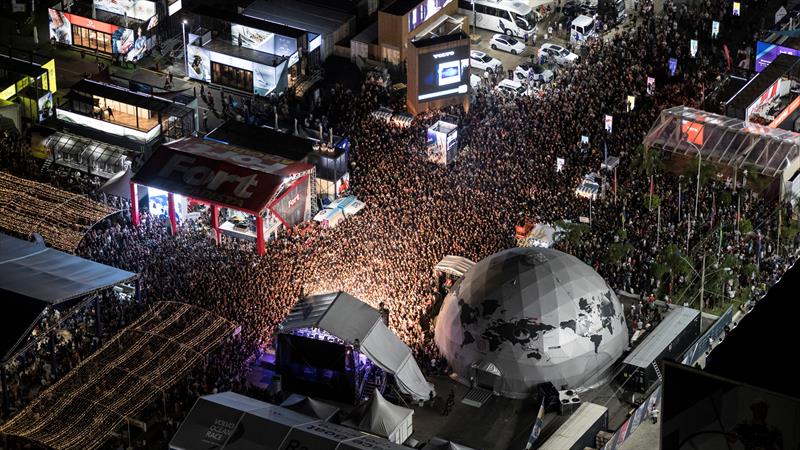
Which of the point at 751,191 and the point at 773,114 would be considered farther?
the point at 773,114

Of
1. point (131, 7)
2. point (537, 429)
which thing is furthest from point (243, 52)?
point (537, 429)

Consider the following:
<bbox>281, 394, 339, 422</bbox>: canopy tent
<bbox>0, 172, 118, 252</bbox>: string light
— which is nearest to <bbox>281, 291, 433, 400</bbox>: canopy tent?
<bbox>281, 394, 339, 422</bbox>: canopy tent

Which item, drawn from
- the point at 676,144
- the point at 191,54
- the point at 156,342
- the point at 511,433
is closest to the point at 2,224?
the point at 156,342

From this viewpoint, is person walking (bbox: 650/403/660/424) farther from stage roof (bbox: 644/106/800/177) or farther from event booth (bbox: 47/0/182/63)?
event booth (bbox: 47/0/182/63)

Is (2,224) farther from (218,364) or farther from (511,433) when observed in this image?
(511,433)

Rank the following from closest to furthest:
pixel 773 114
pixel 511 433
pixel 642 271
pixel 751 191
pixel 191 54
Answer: pixel 511 433 < pixel 642 271 < pixel 751 191 < pixel 773 114 < pixel 191 54

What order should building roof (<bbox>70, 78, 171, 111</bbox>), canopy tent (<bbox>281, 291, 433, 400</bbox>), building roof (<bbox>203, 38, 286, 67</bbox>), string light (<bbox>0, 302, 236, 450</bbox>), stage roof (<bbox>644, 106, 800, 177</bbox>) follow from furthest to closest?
building roof (<bbox>203, 38, 286, 67</bbox>), building roof (<bbox>70, 78, 171, 111</bbox>), stage roof (<bbox>644, 106, 800, 177</bbox>), canopy tent (<bbox>281, 291, 433, 400</bbox>), string light (<bbox>0, 302, 236, 450</bbox>)

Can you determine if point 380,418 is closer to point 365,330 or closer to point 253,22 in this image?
point 365,330
